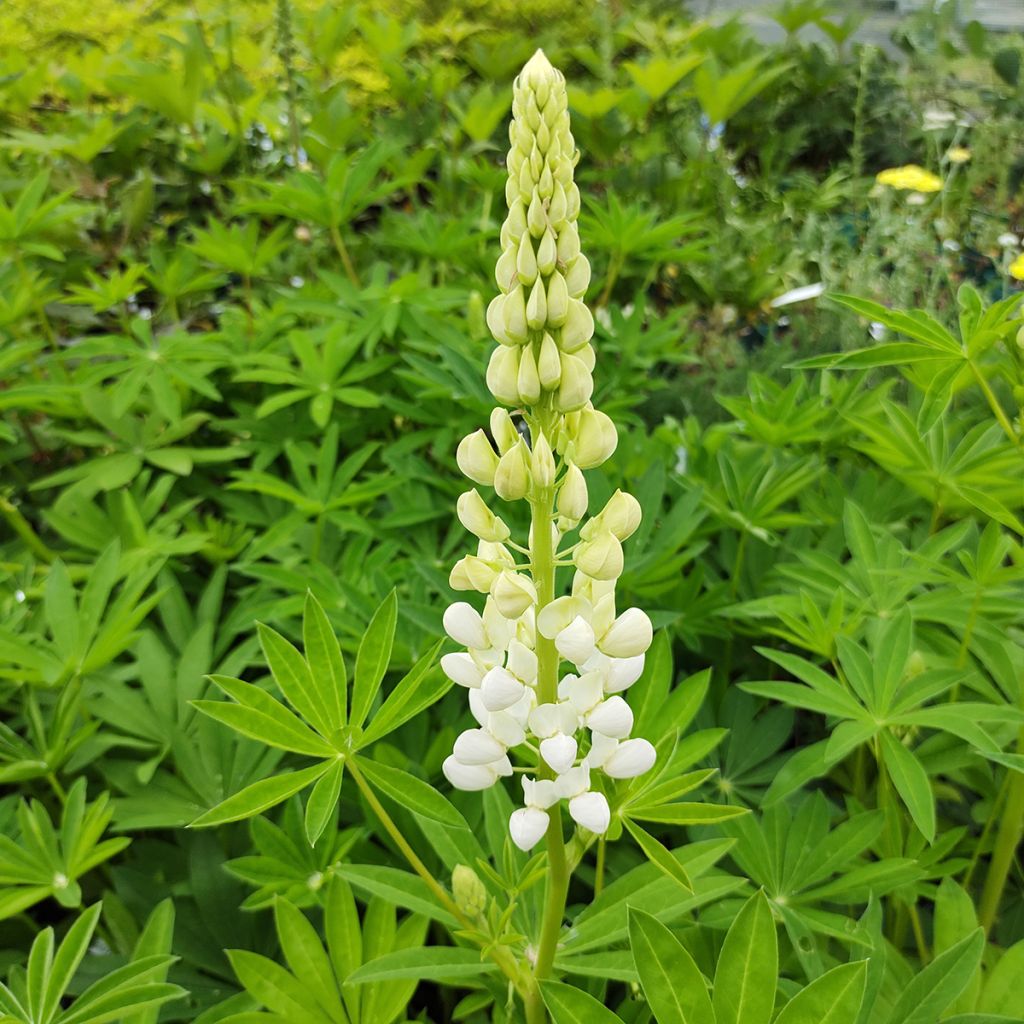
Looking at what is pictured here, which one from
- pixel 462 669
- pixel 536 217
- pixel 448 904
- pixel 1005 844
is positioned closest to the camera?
pixel 536 217

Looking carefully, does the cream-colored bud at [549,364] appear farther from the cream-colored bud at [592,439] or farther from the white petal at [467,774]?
the white petal at [467,774]

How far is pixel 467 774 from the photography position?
901mm

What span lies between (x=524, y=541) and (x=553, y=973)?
2.79 ft

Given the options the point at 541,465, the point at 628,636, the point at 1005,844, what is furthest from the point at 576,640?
the point at 1005,844

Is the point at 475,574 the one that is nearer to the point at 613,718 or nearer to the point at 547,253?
the point at 613,718

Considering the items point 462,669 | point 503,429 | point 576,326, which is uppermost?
point 576,326

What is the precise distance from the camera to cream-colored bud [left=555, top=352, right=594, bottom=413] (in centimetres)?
83

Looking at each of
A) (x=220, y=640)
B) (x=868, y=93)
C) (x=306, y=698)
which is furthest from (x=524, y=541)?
(x=868, y=93)

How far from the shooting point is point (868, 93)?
4.89 meters

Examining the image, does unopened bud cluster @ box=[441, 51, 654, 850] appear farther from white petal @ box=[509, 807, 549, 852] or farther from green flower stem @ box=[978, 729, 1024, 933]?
green flower stem @ box=[978, 729, 1024, 933]

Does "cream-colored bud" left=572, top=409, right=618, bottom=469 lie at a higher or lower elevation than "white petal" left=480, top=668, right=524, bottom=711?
higher

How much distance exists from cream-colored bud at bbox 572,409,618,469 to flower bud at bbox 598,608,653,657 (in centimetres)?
16

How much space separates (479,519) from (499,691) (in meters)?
0.18

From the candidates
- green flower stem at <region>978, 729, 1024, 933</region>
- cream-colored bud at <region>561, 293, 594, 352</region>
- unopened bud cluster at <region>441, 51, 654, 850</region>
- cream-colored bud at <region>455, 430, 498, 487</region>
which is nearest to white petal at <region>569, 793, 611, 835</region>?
unopened bud cluster at <region>441, 51, 654, 850</region>
